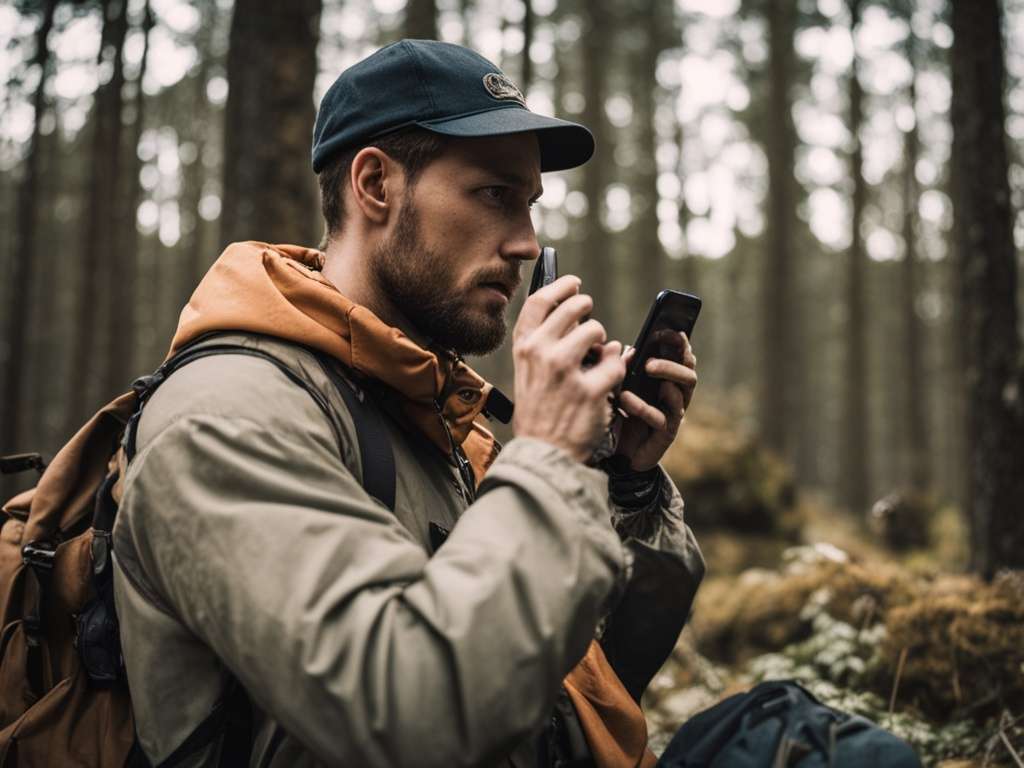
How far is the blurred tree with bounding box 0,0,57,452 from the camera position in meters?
11.7

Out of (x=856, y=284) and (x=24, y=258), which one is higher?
(x=24, y=258)

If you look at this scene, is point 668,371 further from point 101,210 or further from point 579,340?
point 101,210

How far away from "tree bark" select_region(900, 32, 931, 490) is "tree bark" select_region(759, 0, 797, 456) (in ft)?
11.0

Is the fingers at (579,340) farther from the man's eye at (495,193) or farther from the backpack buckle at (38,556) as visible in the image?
the backpack buckle at (38,556)

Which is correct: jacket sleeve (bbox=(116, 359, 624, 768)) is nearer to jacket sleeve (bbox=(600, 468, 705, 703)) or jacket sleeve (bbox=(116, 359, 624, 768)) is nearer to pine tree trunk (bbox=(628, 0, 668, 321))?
jacket sleeve (bbox=(600, 468, 705, 703))

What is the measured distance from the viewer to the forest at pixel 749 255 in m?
4.68

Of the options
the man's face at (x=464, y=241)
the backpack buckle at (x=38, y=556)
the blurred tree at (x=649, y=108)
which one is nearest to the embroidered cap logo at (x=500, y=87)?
the man's face at (x=464, y=241)

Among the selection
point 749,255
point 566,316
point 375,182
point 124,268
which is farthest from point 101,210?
point 749,255

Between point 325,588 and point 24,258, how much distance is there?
13.6 m

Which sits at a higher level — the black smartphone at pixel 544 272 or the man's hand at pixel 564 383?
the black smartphone at pixel 544 272

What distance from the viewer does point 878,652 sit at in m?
4.18

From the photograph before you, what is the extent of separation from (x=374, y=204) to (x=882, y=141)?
75.0 ft

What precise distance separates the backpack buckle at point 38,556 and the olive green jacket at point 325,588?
0.34 metres

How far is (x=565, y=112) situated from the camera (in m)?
22.2
